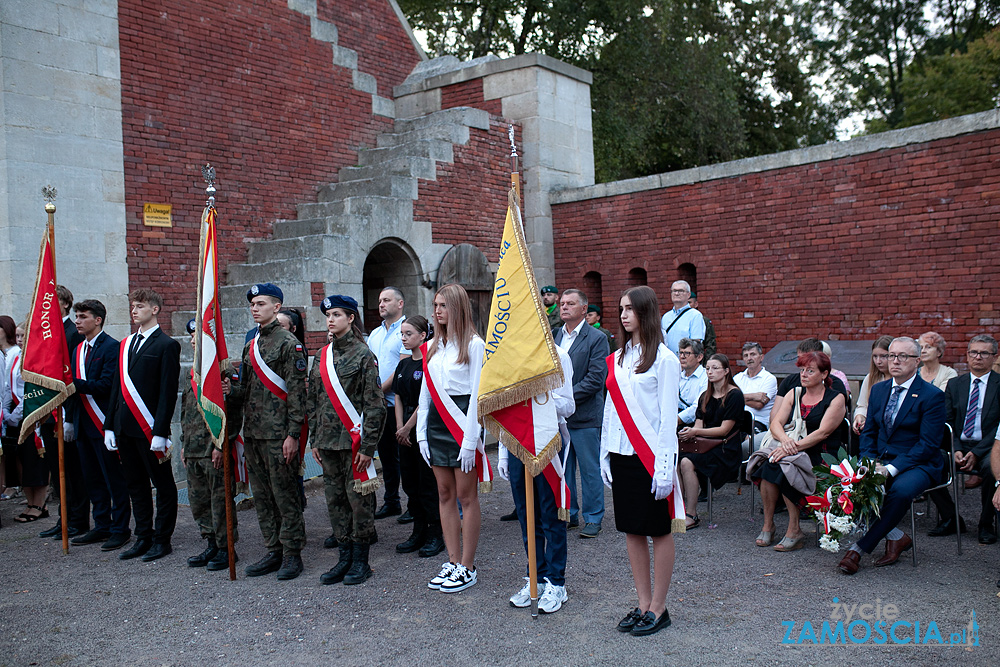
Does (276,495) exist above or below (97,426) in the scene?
below

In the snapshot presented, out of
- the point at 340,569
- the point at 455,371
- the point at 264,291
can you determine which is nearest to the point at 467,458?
the point at 455,371

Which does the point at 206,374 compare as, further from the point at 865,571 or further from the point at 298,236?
the point at 298,236

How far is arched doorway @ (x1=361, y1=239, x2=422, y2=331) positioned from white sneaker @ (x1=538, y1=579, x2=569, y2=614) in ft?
24.4

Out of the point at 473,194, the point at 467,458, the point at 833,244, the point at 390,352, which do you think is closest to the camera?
the point at 467,458

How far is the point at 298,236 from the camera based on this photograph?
1173 centimetres

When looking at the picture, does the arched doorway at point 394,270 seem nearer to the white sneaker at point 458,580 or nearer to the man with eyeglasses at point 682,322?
the man with eyeglasses at point 682,322

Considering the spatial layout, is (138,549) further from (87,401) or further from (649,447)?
(649,447)

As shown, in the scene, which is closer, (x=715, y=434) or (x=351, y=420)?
(x=351, y=420)

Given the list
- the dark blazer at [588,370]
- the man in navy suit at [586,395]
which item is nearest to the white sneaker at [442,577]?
the man in navy suit at [586,395]

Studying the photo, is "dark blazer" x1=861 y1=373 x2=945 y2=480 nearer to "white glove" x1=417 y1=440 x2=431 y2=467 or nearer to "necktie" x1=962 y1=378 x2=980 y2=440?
"necktie" x1=962 y1=378 x2=980 y2=440

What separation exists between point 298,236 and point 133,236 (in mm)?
2273

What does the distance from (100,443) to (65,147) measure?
15.4ft

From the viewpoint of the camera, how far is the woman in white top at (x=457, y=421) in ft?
16.6

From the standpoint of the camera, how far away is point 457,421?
5098mm
